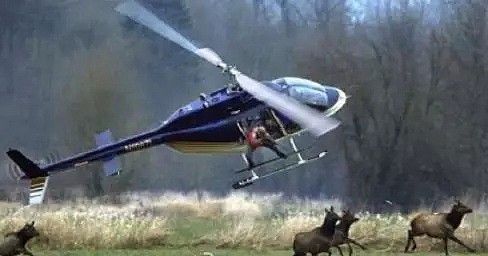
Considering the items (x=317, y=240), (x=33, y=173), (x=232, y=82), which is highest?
(x=232, y=82)

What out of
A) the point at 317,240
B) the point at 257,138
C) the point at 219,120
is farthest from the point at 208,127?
the point at 317,240

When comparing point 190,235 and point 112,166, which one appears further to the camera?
point 190,235

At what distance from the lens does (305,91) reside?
561 inches

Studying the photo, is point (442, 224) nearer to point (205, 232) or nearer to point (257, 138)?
point (257, 138)

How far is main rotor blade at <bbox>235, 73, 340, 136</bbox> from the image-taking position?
11.8 metres

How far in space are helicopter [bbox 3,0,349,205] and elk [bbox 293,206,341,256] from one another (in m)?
2.07

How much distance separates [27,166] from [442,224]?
5545 millimetres

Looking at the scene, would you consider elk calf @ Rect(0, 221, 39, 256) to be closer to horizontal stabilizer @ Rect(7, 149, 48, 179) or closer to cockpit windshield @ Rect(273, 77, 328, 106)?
horizontal stabilizer @ Rect(7, 149, 48, 179)

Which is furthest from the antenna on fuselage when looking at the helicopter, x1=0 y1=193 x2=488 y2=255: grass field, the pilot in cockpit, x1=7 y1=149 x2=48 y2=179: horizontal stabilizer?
x1=7 y1=149 x2=48 y2=179: horizontal stabilizer

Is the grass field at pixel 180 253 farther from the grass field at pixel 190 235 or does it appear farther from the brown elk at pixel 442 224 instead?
the brown elk at pixel 442 224

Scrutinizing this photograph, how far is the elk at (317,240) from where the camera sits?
36.4ft

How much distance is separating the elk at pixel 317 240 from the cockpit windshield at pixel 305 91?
3.16 meters

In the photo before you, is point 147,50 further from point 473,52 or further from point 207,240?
point 207,240

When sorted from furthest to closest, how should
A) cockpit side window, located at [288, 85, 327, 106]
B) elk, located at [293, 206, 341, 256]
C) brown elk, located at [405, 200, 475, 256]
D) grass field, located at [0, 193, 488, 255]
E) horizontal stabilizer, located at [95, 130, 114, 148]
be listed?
grass field, located at [0, 193, 488, 255], cockpit side window, located at [288, 85, 327, 106], horizontal stabilizer, located at [95, 130, 114, 148], brown elk, located at [405, 200, 475, 256], elk, located at [293, 206, 341, 256]
